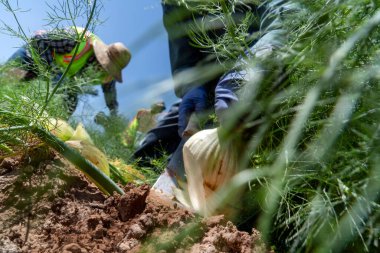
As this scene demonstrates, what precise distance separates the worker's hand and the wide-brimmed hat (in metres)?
0.84

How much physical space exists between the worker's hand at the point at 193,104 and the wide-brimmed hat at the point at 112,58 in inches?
32.9

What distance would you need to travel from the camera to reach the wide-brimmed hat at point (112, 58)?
5.99 feet

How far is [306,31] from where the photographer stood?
51 centimetres

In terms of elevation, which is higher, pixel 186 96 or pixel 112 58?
pixel 112 58

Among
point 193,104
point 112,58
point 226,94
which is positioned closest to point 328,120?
point 226,94

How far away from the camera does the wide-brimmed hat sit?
1.83 metres

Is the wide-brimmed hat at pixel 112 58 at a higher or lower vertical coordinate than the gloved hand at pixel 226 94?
higher

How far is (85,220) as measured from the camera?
21.7 inches

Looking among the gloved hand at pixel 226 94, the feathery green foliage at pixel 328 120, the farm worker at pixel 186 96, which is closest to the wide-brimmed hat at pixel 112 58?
the farm worker at pixel 186 96

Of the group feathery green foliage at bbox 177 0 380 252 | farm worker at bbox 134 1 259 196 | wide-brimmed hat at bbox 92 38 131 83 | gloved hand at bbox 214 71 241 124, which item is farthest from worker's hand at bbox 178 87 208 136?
wide-brimmed hat at bbox 92 38 131 83

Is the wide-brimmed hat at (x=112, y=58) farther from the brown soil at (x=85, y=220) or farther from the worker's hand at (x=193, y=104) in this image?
the brown soil at (x=85, y=220)

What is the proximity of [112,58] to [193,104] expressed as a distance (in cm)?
102

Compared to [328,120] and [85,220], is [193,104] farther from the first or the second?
[328,120]

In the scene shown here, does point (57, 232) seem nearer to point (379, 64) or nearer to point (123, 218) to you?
point (123, 218)
